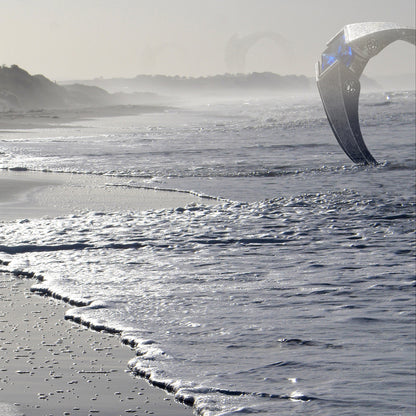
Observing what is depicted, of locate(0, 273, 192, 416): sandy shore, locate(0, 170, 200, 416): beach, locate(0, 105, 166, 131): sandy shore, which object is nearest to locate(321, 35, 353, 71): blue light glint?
locate(0, 170, 200, 416): beach

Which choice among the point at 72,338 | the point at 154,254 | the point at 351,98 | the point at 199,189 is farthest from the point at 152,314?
the point at 351,98

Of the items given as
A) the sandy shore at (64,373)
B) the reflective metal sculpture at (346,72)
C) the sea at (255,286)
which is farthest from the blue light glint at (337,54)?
the sandy shore at (64,373)

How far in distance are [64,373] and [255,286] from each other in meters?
2.41

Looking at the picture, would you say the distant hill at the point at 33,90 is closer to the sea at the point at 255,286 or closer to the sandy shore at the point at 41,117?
the sandy shore at the point at 41,117

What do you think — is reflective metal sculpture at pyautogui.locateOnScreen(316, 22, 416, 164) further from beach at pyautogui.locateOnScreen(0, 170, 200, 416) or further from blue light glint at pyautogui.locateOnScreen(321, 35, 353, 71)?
beach at pyautogui.locateOnScreen(0, 170, 200, 416)

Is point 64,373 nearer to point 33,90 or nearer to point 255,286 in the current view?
point 255,286

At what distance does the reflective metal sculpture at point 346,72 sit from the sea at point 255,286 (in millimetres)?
2283

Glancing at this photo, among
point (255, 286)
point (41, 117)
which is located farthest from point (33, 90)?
point (255, 286)

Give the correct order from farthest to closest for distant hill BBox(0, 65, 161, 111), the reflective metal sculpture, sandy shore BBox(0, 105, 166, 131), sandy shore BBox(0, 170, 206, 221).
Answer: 1. distant hill BBox(0, 65, 161, 111)
2. sandy shore BBox(0, 105, 166, 131)
3. the reflective metal sculpture
4. sandy shore BBox(0, 170, 206, 221)

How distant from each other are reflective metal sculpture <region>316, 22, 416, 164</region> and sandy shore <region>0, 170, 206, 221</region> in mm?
4697

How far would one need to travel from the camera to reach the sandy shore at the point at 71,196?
10734mm

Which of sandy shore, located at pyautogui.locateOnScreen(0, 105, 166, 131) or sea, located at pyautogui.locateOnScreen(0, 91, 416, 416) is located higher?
sandy shore, located at pyautogui.locateOnScreen(0, 105, 166, 131)

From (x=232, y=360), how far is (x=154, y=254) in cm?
323

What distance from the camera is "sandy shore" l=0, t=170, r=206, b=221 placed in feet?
35.2
